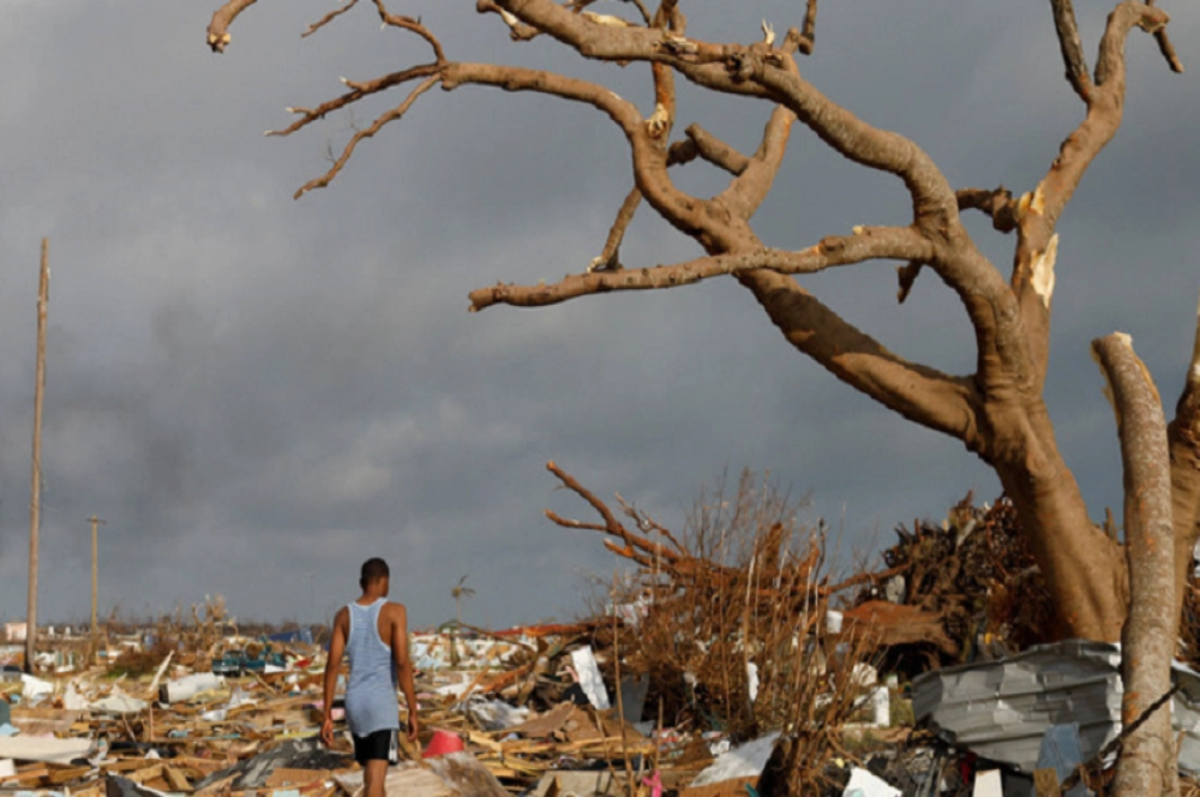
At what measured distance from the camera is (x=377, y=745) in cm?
880

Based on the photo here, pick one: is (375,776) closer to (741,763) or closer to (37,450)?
(741,763)

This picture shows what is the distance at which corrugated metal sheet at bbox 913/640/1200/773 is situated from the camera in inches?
433

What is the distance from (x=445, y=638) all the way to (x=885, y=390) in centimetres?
1084

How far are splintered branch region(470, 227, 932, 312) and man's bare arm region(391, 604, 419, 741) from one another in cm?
267

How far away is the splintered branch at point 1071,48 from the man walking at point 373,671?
30.5 feet

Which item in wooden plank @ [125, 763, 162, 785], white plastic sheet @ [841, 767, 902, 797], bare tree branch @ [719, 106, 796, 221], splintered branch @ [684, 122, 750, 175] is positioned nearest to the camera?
white plastic sheet @ [841, 767, 902, 797]

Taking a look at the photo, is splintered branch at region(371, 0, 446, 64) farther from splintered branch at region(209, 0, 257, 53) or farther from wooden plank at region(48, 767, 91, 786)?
wooden plank at region(48, 767, 91, 786)

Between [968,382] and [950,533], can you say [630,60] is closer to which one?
[968,382]

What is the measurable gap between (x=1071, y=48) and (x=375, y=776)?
1031cm

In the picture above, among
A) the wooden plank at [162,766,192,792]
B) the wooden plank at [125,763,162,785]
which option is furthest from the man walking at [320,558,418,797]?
the wooden plank at [125,763,162,785]

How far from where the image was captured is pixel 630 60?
1061cm

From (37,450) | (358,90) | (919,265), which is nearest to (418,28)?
(358,90)

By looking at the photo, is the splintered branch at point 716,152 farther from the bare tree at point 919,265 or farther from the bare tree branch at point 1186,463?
the bare tree branch at point 1186,463

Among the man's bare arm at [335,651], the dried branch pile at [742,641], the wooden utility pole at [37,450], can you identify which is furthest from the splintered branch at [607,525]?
the wooden utility pole at [37,450]
